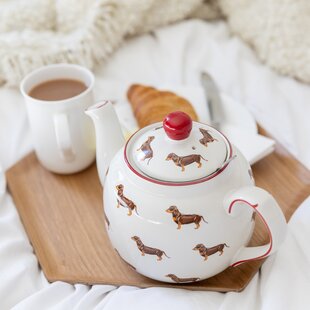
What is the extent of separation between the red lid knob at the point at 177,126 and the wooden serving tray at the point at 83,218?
0.59 ft

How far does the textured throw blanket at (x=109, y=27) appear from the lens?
34.0 inches

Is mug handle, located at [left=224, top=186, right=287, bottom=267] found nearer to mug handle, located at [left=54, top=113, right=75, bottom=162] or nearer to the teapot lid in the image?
the teapot lid

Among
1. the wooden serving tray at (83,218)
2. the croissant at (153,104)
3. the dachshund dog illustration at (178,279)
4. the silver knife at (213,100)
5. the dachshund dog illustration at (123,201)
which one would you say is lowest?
the wooden serving tray at (83,218)

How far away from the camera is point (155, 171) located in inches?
18.7

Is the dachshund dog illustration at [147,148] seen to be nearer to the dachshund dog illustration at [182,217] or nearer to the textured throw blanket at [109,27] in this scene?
the dachshund dog illustration at [182,217]

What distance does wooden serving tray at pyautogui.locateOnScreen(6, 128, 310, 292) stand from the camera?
562 mm

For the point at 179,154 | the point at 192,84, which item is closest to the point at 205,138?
the point at 179,154

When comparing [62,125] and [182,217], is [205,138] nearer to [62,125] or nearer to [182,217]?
[182,217]

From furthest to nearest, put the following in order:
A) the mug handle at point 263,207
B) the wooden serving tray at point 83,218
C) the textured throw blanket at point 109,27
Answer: the textured throw blanket at point 109,27, the wooden serving tray at point 83,218, the mug handle at point 263,207

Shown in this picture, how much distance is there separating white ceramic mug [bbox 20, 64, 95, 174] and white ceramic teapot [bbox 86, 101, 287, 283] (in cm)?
→ 17

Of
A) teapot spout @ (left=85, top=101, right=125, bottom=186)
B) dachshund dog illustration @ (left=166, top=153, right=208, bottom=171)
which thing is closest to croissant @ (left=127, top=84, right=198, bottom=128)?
teapot spout @ (left=85, top=101, right=125, bottom=186)

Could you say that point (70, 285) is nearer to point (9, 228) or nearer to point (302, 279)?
point (9, 228)

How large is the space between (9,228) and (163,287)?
228mm

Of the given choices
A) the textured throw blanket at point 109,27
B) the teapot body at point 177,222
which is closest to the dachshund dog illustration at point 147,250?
the teapot body at point 177,222
